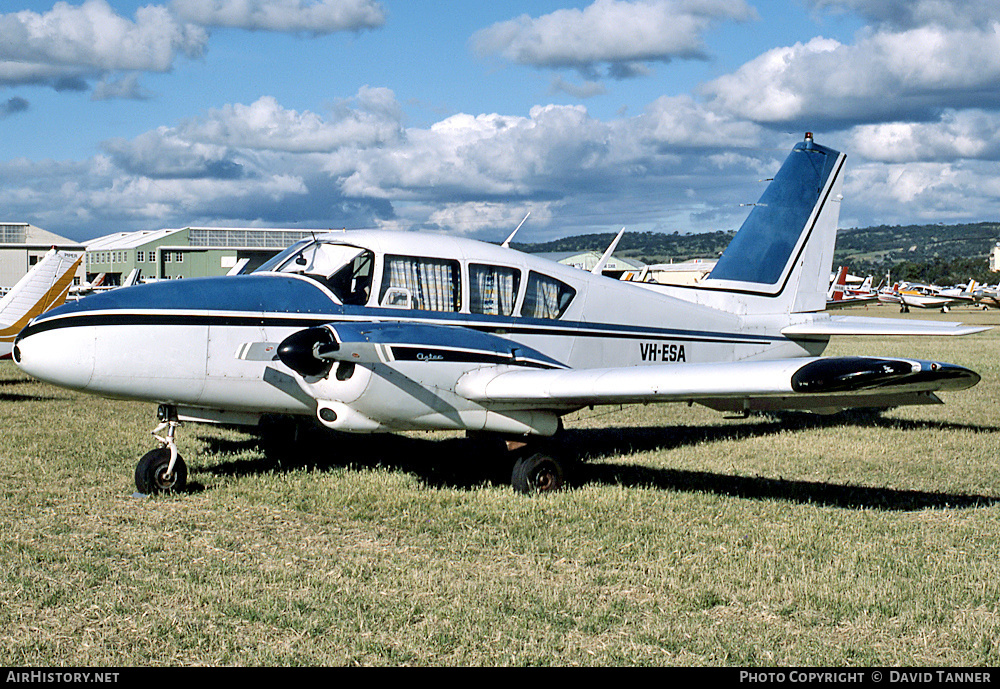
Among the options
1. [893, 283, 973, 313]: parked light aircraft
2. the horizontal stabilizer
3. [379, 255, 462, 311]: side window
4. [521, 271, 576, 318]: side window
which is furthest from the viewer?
[893, 283, 973, 313]: parked light aircraft

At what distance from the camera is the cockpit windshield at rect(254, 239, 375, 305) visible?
8602mm

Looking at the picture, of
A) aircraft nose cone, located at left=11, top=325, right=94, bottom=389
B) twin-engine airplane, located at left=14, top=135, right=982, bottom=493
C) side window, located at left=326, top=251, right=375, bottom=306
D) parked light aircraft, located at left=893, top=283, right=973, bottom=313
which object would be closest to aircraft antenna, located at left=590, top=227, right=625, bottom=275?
twin-engine airplane, located at left=14, top=135, right=982, bottom=493

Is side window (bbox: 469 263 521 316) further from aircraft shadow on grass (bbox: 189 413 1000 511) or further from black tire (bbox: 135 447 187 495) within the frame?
black tire (bbox: 135 447 187 495)

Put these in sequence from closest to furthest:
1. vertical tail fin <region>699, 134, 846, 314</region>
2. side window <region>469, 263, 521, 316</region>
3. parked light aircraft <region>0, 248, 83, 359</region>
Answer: side window <region>469, 263, 521, 316</region> < vertical tail fin <region>699, 134, 846, 314</region> < parked light aircraft <region>0, 248, 83, 359</region>

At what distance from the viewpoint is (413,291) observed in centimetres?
880

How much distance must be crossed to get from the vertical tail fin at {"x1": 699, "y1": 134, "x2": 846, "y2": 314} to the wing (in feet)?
10.4

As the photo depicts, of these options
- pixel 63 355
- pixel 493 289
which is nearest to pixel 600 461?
pixel 493 289

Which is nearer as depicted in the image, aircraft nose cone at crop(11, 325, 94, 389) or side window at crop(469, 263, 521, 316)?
aircraft nose cone at crop(11, 325, 94, 389)

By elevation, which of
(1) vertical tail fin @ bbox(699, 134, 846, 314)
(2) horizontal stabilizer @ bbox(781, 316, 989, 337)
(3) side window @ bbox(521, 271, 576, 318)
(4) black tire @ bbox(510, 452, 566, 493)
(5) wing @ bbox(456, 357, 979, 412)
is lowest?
(4) black tire @ bbox(510, 452, 566, 493)

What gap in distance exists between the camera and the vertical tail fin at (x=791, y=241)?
12.2 meters

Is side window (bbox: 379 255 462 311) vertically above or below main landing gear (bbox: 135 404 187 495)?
above

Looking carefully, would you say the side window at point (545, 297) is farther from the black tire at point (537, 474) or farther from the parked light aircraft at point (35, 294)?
the parked light aircraft at point (35, 294)

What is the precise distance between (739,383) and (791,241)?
6196mm

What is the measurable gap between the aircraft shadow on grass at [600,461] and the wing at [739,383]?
0.93 m
